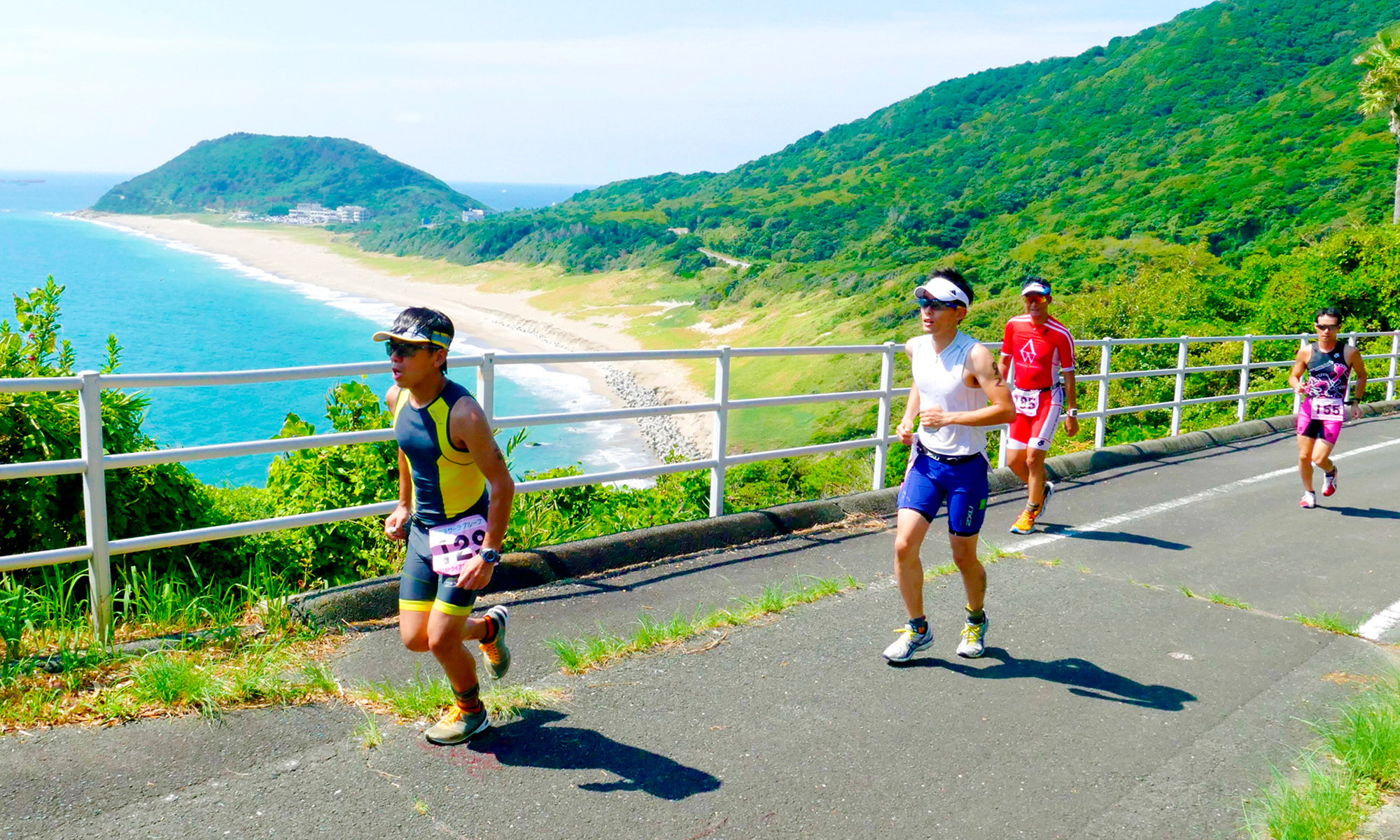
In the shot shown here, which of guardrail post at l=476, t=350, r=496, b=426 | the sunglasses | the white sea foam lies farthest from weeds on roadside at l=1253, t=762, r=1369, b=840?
the white sea foam

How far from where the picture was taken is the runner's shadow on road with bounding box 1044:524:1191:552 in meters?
7.67

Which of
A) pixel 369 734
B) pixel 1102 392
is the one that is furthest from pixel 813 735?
pixel 1102 392

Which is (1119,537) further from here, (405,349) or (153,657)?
(153,657)

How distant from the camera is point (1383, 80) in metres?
50.1

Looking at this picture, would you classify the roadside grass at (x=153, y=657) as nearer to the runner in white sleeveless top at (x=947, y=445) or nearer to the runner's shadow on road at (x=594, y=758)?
the runner's shadow on road at (x=594, y=758)

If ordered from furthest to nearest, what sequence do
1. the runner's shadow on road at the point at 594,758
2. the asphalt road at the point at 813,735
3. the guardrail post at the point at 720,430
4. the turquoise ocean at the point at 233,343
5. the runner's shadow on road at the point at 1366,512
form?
the turquoise ocean at the point at 233,343 < the runner's shadow on road at the point at 1366,512 < the guardrail post at the point at 720,430 < the runner's shadow on road at the point at 594,758 < the asphalt road at the point at 813,735

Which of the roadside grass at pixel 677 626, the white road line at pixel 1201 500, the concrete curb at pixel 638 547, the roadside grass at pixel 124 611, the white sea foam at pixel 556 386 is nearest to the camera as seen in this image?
the roadside grass at pixel 124 611

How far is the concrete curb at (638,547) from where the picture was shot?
5566mm

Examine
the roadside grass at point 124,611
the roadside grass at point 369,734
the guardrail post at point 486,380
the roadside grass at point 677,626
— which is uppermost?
the guardrail post at point 486,380

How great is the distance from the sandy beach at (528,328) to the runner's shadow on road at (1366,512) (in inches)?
985

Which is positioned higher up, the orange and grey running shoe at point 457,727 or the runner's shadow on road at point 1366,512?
the orange and grey running shoe at point 457,727

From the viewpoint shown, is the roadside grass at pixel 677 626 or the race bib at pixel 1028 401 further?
the race bib at pixel 1028 401

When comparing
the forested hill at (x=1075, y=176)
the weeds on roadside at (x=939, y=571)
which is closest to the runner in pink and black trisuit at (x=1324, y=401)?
the weeds on roadside at (x=939, y=571)

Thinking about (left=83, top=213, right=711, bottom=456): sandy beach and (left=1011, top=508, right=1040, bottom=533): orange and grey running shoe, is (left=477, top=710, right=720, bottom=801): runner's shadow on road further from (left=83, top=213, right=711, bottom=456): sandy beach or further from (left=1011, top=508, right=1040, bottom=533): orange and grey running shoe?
(left=83, top=213, right=711, bottom=456): sandy beach
